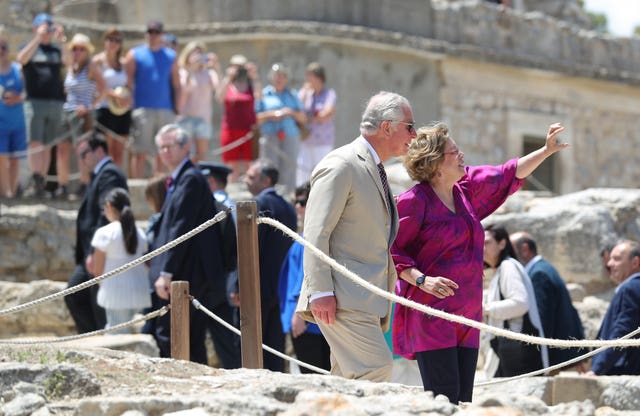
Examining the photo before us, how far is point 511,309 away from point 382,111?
2.10 metres

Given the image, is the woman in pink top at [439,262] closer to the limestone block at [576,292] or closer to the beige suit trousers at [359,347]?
the beige suit trousers at [359,347]

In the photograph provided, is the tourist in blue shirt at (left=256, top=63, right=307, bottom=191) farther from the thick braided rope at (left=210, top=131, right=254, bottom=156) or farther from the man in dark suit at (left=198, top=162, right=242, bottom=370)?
the man in dark suit at (left=198, top=162, right=242, bottom=370)

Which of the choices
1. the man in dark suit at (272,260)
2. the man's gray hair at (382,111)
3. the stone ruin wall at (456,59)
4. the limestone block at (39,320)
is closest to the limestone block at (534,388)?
the man's gray hair at (382,111)

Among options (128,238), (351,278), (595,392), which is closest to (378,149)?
(351,278)

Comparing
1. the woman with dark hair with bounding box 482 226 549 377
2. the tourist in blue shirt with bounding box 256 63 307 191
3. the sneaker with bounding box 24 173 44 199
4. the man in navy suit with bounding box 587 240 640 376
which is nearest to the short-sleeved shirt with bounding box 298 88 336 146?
the tourist in blue shirt with bounding box 256 63 307 191

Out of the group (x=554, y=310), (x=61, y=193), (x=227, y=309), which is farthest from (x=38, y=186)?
(x=554, y=310)

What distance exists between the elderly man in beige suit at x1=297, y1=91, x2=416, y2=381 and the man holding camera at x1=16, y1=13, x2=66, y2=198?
269 inches

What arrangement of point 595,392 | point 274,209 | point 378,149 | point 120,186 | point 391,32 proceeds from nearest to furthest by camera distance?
1. point 378,149
2. point 595,392
3. point 274,209
4. point 120,186
5. point 391,32

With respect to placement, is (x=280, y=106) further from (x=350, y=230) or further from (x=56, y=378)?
(x=56, y=378)

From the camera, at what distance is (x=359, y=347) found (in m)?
5.80

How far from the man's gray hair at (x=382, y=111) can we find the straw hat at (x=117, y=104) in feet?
21.9

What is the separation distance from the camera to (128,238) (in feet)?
29.2

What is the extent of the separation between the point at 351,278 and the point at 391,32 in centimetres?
1207

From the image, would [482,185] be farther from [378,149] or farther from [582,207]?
[582,207]
